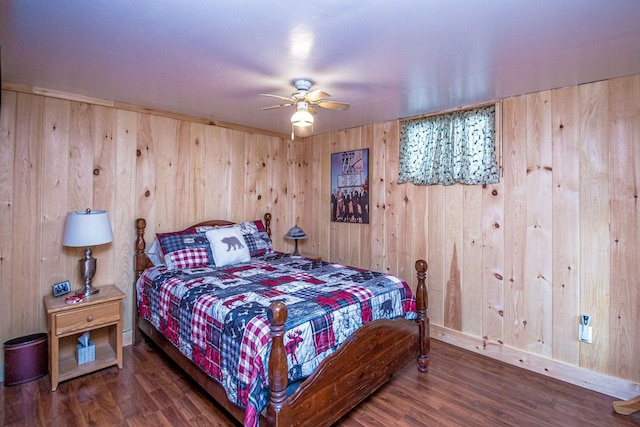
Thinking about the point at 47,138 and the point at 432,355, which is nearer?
the point at 47,138

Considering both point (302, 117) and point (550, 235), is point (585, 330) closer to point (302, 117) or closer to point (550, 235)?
point (550, 235)

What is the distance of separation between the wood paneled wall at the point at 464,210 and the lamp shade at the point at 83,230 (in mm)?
349

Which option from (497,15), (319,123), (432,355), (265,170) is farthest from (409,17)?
(265,170)

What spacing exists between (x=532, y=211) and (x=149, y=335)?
353 centimetres

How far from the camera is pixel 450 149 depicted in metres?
3.28

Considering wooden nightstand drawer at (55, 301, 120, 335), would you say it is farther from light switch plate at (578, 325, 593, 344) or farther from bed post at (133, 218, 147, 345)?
light switch plate at (578, 325, 593, 344)

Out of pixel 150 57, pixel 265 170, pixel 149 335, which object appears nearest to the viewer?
pixel 150 57

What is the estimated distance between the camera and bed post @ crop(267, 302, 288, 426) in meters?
1.66

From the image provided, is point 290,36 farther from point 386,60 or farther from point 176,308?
point 176,308

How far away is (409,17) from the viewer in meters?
1.68

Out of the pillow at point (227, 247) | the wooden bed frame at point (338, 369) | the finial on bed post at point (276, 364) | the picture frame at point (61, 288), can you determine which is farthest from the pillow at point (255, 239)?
the finial on bed post at point (276, 364)

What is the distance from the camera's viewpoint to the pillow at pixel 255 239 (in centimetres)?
365

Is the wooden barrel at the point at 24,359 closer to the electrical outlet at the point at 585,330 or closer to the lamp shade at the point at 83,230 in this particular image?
the lamp shade at the point at 83,230

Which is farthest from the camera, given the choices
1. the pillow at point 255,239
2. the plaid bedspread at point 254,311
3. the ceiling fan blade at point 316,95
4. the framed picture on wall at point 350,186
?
the framed picture on wall at point 350,186
